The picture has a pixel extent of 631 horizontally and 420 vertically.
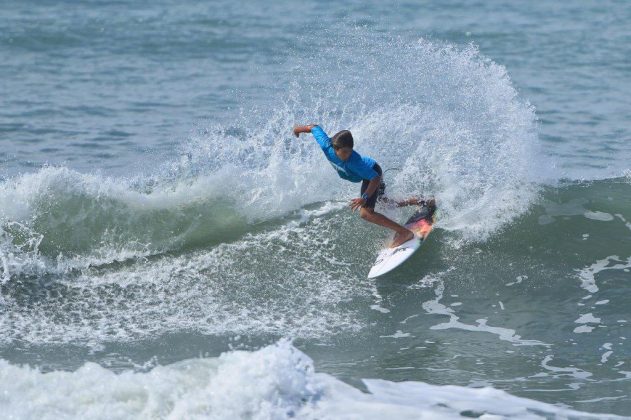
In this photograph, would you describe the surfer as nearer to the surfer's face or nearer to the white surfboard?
the surfer's face

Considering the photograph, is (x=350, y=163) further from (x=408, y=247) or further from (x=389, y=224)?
(x=408, y=247)

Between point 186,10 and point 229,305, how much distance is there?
1920 centimetres

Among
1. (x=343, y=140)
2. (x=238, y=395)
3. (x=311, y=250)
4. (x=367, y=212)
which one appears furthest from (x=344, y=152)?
(x=238, y=395)

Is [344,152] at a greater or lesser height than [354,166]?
greater

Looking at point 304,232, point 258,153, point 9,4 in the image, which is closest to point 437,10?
point 9,4

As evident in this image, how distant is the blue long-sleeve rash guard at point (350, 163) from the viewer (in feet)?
31.2

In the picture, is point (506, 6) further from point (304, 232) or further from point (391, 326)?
point (391, 326)

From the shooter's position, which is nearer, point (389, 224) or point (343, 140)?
point (343, 140)

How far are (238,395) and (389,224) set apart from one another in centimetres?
374

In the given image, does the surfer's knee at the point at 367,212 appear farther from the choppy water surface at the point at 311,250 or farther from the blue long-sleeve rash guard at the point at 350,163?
the choppy water surface at the point at 311,250

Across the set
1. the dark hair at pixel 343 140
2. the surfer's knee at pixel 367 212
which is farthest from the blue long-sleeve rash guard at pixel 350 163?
the surfer's knee at pixel 367 212

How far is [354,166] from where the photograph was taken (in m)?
9.51

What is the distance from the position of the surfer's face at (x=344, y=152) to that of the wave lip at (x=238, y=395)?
2693 mm

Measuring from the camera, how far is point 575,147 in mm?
14797
